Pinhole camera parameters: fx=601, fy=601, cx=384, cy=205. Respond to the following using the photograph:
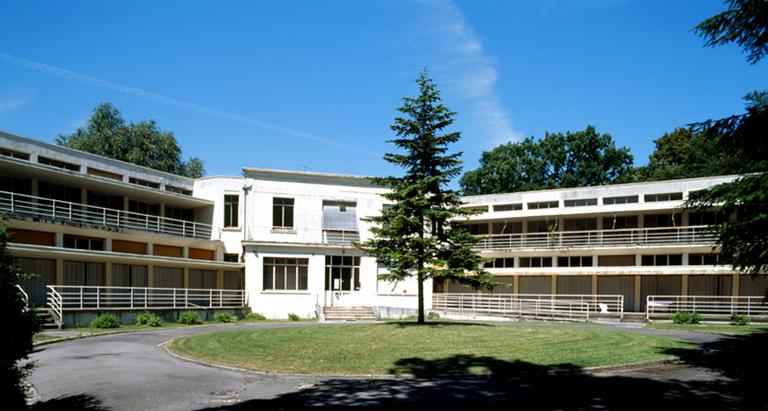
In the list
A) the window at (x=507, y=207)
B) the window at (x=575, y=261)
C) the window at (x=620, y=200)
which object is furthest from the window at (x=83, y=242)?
the window at (x=620, y=200)

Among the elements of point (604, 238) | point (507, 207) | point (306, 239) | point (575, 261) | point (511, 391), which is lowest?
point (511, 391)

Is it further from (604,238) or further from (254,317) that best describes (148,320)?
(604,238)

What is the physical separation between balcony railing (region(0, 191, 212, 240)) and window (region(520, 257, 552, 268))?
2213 centimetres

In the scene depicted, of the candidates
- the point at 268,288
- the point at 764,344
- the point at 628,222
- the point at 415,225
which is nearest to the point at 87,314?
the point at 268,288

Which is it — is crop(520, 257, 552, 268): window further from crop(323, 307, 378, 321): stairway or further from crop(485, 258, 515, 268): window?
crop(323, 307, 378, 321): stairway

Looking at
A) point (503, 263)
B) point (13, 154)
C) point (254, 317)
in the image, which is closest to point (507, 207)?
point (503, 263)

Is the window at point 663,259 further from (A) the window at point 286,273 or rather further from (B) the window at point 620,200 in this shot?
(A) the window at point 286,273

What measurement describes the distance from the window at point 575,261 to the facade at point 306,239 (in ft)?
0.24

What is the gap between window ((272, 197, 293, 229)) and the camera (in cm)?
3775

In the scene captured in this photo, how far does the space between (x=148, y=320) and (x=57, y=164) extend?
1059 cm

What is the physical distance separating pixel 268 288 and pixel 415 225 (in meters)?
15.6

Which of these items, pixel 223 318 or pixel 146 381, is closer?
pixel 146 381

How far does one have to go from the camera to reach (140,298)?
33.7 m

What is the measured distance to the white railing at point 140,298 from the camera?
94.1 ft
